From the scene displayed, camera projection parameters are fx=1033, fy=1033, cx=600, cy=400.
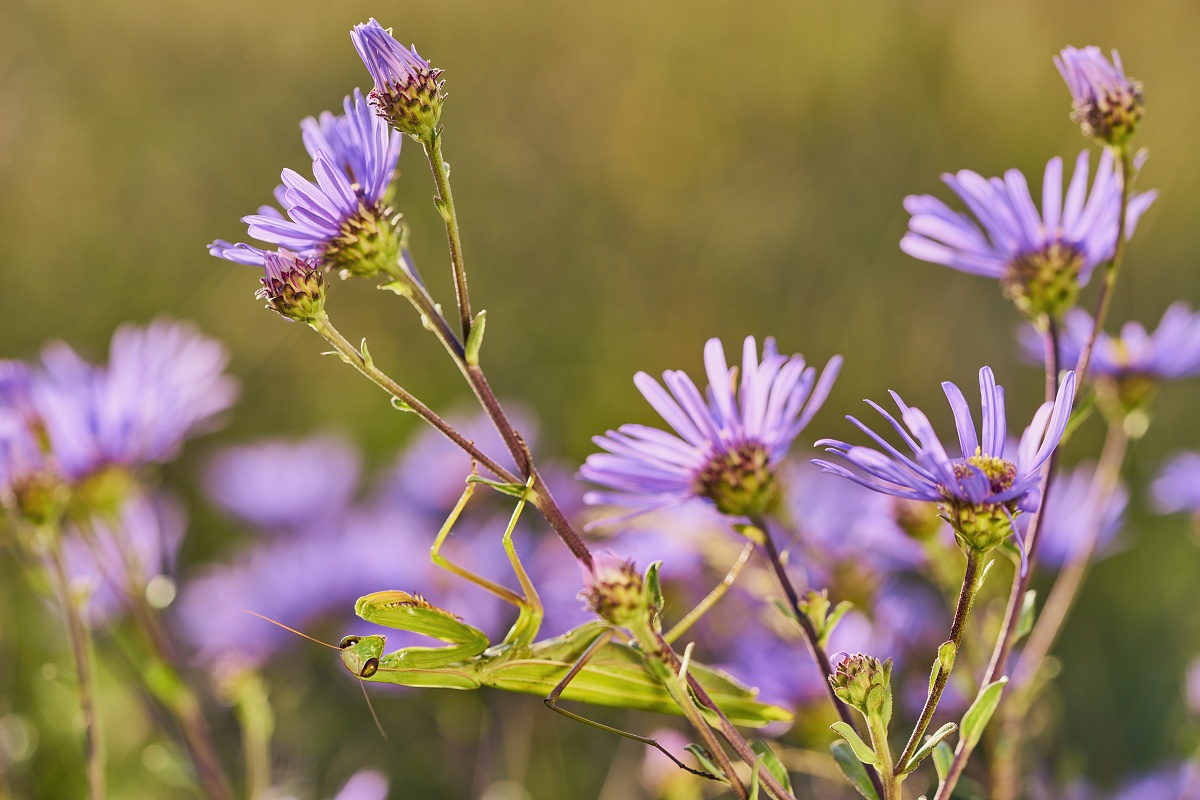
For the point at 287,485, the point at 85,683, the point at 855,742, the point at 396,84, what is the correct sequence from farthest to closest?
the point at 287,485 → the point at 85,683 → the point at 396,84 → the point at 855,742

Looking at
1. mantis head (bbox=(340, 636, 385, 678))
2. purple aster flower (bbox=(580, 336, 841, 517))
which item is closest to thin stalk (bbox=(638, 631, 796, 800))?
purple aster flower (bbox=(580, 336, 841, 517))

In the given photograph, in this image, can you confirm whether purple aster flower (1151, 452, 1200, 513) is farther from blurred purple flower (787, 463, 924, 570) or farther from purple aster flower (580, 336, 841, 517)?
purple aster flower (580, 336, 841, 517)

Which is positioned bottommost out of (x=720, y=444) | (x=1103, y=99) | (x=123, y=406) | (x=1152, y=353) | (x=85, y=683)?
(x=85, y=683)

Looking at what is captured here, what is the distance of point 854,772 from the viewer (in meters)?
0.83

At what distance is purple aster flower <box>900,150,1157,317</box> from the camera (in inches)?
41.6

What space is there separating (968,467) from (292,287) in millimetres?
554

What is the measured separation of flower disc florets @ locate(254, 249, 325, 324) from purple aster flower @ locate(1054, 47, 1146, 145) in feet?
2.48

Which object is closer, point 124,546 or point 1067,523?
point 124,546

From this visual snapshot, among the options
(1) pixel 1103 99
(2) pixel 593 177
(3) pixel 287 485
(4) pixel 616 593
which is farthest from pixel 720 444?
(2) pixel 593 177

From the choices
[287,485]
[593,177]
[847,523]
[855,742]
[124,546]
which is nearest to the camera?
[855,742]

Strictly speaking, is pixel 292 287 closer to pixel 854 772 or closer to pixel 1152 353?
pixel 854 772

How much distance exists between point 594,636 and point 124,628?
1.73 m

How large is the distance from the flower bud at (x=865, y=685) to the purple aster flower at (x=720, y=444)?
0.16m

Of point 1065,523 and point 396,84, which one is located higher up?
point 396,84
